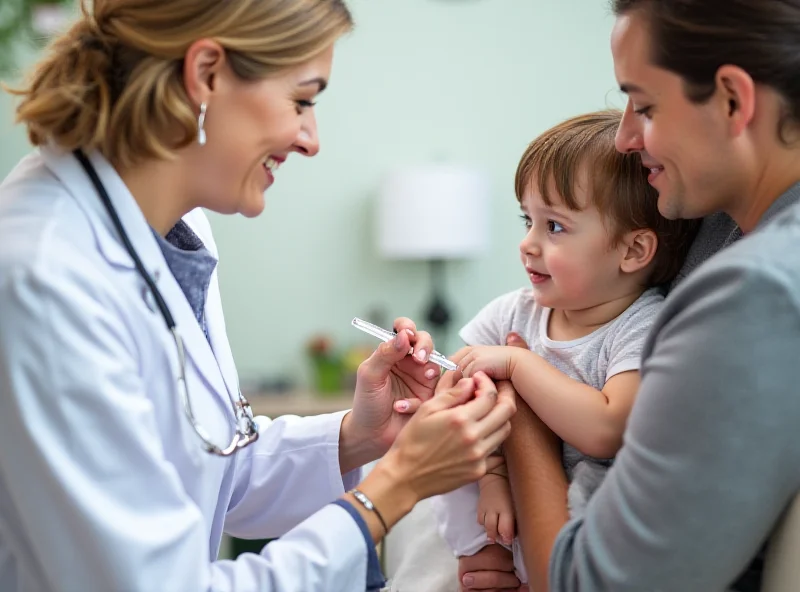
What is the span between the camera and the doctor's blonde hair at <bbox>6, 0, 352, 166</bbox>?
3.88 feet

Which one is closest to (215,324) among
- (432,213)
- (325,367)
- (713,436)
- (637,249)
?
(637,249)

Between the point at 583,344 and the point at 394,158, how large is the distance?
110 inches

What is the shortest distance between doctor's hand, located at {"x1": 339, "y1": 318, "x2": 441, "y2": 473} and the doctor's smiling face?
33 cm

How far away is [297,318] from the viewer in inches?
163

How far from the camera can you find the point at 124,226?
1.20m

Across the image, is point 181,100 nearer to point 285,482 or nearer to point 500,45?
point 285,482

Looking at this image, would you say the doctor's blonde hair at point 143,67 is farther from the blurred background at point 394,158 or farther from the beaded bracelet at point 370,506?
the blurred background at point 394,158

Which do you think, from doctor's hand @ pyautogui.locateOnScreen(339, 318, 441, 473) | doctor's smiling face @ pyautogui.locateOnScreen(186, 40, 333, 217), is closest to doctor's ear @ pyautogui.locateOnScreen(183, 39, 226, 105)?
doctor's smiling face @ pyautogui.locateOnScreen(186, 40, 333, 217)

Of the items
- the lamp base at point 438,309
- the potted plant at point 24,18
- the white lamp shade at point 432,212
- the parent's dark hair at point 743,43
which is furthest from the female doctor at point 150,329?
the lamp base at point 438,309

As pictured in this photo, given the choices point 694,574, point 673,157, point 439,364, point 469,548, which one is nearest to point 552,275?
point 439,364

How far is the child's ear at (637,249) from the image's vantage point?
4.66 feet

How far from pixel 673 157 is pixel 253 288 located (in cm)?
314

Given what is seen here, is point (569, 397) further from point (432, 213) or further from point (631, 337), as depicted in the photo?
point (432, 213)

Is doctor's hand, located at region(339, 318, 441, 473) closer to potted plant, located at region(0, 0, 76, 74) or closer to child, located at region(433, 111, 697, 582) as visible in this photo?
child, located at region(433, 111, 697, 582)
